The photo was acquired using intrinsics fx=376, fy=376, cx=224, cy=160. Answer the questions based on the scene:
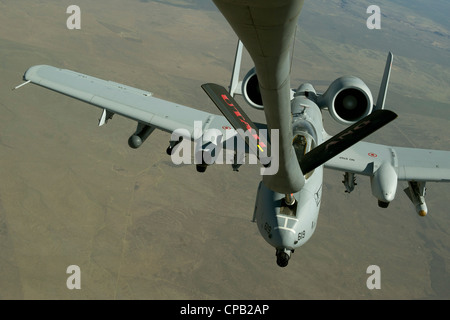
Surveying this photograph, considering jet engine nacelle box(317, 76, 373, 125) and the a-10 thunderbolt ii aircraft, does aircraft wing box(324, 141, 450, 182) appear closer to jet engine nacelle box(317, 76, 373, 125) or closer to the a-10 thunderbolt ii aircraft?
the a-10 thunderbolt ii aircraft

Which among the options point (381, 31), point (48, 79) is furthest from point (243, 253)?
point (381, 31)

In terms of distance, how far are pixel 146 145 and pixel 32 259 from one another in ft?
68.3

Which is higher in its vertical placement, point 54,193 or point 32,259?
point 54,193

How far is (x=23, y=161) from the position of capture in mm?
40500

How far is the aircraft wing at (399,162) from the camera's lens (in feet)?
48.8

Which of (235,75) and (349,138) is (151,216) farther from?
(349,138)

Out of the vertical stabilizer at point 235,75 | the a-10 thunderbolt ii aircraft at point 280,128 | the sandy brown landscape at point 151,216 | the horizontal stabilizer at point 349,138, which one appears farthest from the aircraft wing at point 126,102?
the sandy brown landscape at point 151,216

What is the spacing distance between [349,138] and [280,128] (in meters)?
2.28

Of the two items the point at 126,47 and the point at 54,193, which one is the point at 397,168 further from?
the point at 126,47

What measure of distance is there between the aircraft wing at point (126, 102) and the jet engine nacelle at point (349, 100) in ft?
15.2

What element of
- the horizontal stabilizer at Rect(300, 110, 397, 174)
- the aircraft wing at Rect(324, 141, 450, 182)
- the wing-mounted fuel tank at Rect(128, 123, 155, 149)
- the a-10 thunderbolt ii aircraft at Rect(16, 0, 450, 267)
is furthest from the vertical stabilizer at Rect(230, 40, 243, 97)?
the horizontal stabilizer at Rect(300, 110, 397, 174)

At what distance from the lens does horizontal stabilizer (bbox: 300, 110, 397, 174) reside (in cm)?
654

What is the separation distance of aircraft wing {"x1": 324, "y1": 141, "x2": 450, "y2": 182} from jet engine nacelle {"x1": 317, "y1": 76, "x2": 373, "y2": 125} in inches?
55.5

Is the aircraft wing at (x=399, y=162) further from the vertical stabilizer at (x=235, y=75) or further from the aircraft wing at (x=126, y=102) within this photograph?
the vertical stabilizer at (x=235, y=75)
